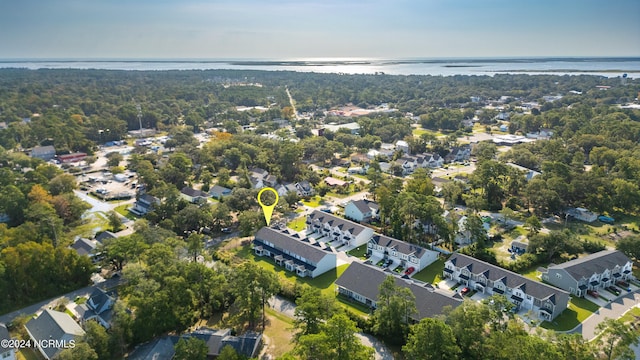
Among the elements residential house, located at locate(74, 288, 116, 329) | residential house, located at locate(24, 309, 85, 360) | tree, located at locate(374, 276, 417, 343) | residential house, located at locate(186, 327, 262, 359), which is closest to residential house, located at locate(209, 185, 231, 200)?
residential house, located at locate(74, 288, 116, 329)

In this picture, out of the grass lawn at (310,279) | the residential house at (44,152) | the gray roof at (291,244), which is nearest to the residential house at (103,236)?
the grass lawn at (310,279)

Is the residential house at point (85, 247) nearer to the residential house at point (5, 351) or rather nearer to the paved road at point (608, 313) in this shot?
the residential house at point (5, 351)

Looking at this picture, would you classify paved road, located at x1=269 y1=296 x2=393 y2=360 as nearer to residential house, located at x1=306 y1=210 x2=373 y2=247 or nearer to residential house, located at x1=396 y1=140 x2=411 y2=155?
residential house, located at x1=306 y1=210 x2=373 y2=247

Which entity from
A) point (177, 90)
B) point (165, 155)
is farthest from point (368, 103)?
point (165, 155)

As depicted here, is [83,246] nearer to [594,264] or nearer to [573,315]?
[573,315]

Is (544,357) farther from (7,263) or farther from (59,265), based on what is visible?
(7,263)

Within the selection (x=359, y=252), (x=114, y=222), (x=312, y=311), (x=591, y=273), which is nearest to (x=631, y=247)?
(x=591, y=273)

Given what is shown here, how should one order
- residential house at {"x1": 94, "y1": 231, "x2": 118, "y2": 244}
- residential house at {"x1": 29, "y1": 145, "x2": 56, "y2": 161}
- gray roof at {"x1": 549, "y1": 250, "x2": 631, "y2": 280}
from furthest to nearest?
residential house at {"x1": 29, "y1": 145, "x2": 56, "y2": 161}, residential house at {"x1": 94, "y1": 231, "x2": 118, "y2": 244}, gray roof at {"x1": 549, "y1": 250, "x2": 631, "y2": 280}
